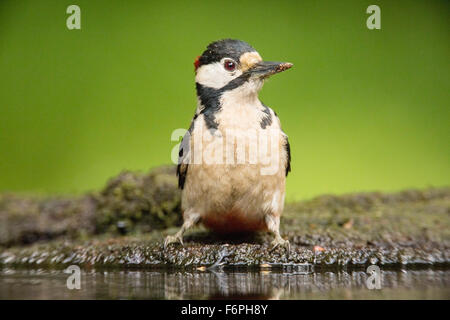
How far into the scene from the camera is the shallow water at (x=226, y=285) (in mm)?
2250

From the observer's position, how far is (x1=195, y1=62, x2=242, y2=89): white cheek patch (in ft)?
10.7

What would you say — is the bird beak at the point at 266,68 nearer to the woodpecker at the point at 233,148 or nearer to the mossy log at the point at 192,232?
the woodpecker at the point at 233,148

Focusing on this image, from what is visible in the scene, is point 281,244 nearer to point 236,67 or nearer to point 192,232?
point 192,232

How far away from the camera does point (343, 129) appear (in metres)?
6.08

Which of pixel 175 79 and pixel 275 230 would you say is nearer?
pixel 275 230

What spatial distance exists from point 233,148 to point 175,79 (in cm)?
301

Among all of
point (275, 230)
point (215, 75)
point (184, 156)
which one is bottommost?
point (275, 230)

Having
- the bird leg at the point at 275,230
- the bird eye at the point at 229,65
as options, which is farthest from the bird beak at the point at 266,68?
the bird leg at the point at 275,230

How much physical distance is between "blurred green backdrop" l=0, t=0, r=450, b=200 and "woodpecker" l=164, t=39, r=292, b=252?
97.7 inches

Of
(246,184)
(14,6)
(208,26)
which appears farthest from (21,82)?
(246,184)

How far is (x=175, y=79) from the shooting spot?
6.01 metres

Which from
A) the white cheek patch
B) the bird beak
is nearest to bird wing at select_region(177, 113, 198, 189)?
the white cheek patch

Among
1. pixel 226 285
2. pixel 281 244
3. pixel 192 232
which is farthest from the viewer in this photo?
pixel 192 232

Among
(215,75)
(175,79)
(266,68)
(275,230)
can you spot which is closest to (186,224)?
(275,230)
